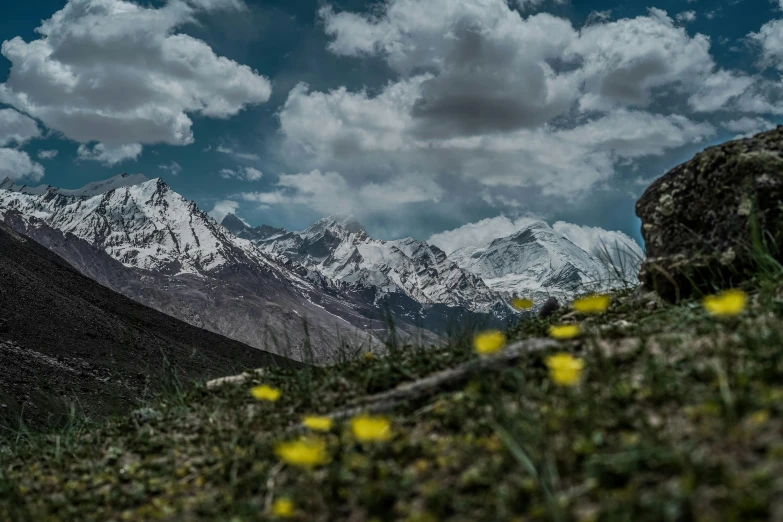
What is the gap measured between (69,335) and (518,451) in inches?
2878

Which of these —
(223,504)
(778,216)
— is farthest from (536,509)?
(778,216)

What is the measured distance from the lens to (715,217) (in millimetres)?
6406

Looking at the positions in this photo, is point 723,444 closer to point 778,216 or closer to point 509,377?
point 509,377

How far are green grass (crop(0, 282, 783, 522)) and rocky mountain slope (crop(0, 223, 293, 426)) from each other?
31.2 meters

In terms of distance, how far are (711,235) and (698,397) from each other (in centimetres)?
401

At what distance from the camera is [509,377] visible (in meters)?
3.82

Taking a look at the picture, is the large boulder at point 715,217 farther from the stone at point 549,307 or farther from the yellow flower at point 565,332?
the yellow flower at point 565,332

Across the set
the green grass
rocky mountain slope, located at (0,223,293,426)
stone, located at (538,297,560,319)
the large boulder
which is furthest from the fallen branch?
rocky mountain slope, located at (0,223,293,426)

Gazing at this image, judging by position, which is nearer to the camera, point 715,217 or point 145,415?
point 145,415

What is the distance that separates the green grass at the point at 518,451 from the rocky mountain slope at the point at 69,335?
31183 millimetres

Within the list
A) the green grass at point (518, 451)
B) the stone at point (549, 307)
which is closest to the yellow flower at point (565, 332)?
the green grass at point (518, 451)

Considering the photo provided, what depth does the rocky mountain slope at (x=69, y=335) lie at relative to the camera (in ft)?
147

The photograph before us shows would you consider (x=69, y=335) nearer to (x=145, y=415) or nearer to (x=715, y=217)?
(x=145, y=415)

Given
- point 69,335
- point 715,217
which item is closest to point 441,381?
point 715,217
